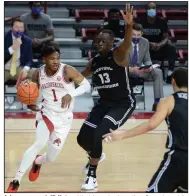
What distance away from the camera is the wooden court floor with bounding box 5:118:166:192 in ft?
20.4

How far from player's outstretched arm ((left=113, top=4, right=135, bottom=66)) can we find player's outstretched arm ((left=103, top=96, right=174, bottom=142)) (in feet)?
5.08

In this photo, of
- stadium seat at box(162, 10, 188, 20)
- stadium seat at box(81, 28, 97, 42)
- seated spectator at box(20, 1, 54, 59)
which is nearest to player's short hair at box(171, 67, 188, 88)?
seated spectator at box(20, 1, 54, 59)

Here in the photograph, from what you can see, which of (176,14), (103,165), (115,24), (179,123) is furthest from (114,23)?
(179,123)

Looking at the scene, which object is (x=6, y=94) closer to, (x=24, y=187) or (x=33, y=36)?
(x=33, y=36)

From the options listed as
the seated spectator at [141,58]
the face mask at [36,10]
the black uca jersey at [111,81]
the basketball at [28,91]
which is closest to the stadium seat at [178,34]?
the seated spectator at [141,58]

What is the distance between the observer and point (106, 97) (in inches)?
249

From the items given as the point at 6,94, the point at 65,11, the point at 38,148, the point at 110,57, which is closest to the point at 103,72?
the point at 110,57

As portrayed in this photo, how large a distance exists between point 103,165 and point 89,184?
3.43 feet

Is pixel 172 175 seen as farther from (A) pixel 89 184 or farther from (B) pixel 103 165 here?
(B) pixel 103 165

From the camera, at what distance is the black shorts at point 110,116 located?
6.11 meters

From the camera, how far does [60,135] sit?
5957mm

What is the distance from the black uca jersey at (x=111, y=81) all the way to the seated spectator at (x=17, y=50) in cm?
312

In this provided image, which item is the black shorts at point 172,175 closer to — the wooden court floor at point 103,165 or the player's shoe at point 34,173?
the wooden court floor at point 103,165

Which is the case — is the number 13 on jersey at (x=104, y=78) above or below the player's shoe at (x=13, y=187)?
above
